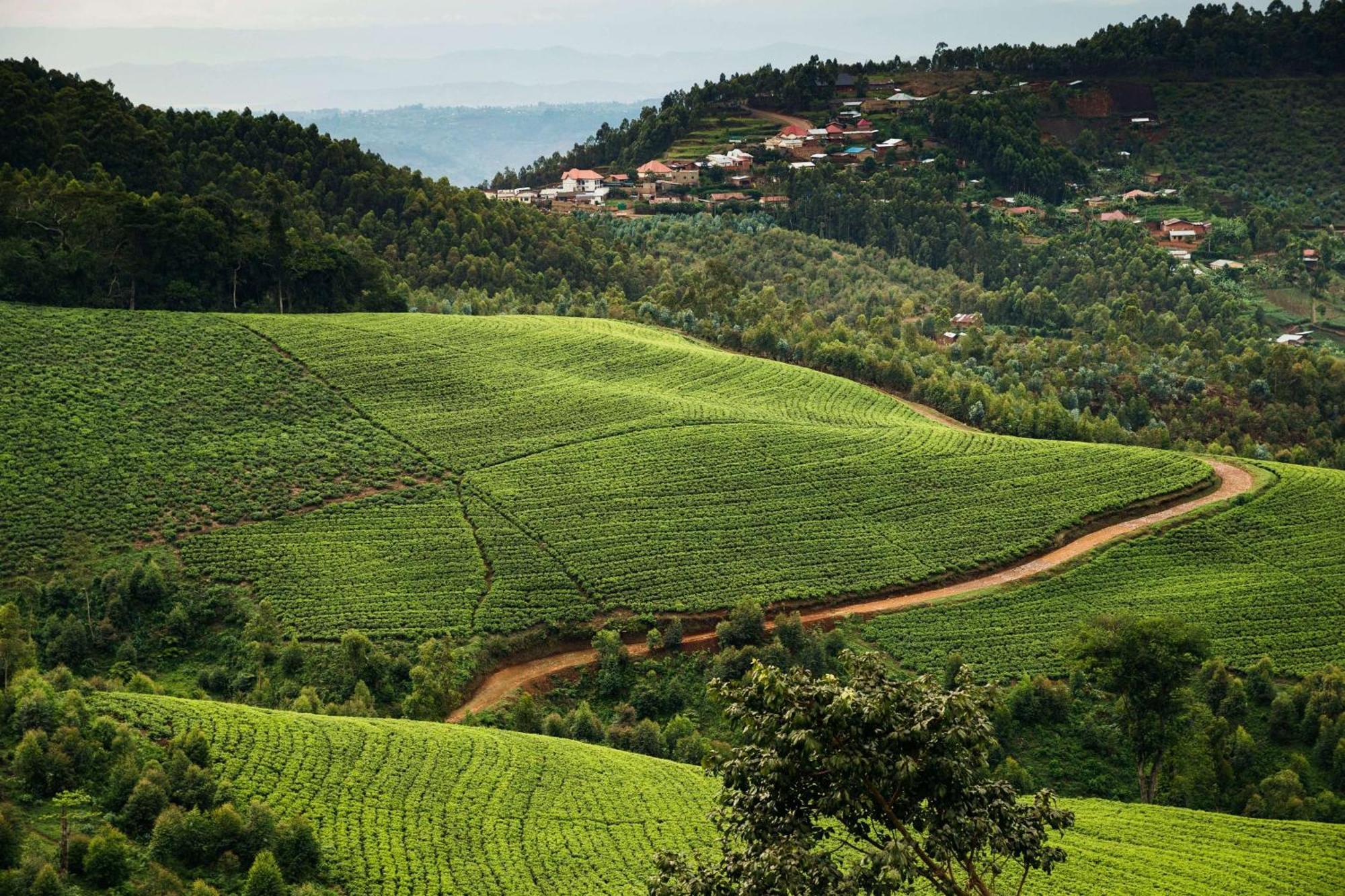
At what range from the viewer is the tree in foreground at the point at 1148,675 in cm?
4822

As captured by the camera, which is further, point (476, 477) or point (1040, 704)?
point (476, 477)

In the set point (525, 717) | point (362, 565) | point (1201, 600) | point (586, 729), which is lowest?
point (586, 729)

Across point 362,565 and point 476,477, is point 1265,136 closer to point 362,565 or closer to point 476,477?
point 476,477

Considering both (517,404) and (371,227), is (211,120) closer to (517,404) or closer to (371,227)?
(371,227)

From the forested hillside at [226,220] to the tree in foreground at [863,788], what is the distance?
7672cm

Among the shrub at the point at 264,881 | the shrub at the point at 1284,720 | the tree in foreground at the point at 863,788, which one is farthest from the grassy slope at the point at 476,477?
the tree in foreground at the point at 863,788

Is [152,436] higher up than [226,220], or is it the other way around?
[226,220]

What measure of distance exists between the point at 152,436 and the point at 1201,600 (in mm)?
56098

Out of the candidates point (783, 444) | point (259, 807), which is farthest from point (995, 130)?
point (259, 807)

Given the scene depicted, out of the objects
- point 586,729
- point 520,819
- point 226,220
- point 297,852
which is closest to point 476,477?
point 586,729

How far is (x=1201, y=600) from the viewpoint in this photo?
2277 inches

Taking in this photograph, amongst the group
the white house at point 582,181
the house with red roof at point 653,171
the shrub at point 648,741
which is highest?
the house with red roof at point 653,171

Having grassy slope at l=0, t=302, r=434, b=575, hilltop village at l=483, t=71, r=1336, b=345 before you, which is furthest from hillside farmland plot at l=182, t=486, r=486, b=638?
hilltop village at l=483, t=71, r=1336, b=345

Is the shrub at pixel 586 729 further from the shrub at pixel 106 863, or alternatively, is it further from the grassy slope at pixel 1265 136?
the grassy slope at pixel 1265 136
